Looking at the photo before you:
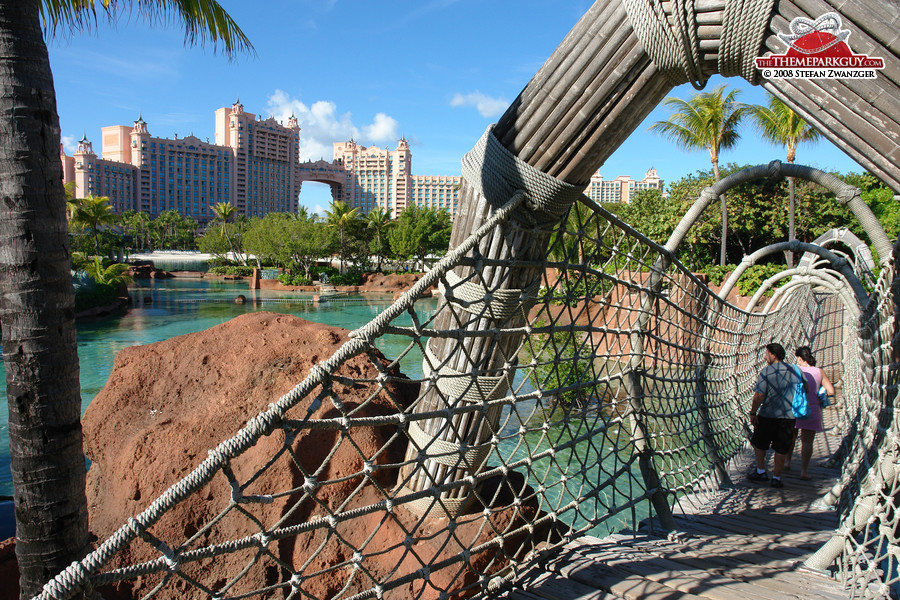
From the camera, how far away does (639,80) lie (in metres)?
1.34

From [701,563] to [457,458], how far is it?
3.02 ft

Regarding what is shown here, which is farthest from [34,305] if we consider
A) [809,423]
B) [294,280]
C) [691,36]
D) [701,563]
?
[294,280]

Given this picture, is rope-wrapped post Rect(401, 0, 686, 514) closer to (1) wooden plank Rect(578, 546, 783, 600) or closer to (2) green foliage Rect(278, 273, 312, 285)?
(1) wooden plank Rect(578, 546, 783, 600)

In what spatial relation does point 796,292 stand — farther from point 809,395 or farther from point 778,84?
point 778,84

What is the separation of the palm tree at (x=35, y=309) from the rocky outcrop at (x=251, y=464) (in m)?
0.62

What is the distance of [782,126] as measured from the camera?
1281cm

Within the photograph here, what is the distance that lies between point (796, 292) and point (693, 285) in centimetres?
332

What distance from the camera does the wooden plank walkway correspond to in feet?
5.28

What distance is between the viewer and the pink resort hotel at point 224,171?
6412cm

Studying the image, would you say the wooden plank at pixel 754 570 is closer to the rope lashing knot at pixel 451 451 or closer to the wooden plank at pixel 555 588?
the wooden plank at pixel 555 588

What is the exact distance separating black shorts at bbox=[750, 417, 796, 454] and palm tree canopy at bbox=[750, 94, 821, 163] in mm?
11134

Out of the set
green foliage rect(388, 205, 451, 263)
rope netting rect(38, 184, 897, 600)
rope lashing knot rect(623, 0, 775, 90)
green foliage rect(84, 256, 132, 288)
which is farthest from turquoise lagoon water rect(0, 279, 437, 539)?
green foliage rect(388, 205, 451, 263)

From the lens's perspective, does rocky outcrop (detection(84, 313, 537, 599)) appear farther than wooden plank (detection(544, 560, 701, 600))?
Yes

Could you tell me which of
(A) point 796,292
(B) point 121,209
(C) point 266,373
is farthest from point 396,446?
(B) point 121,209
